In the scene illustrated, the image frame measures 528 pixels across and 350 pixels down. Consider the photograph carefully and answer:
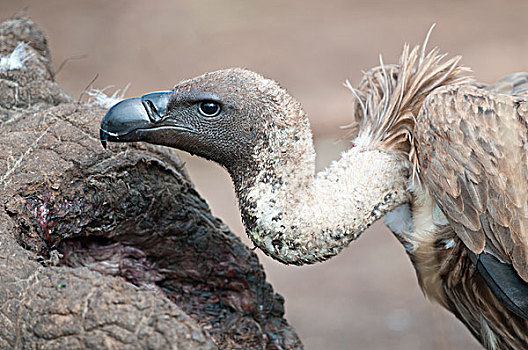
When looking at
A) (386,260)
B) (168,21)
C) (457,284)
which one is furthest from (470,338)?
(168,21)

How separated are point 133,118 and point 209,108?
0.36m

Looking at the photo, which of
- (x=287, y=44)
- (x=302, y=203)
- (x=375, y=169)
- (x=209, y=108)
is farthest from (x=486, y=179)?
(x=287, y=44)

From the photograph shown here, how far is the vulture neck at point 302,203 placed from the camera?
3.39m

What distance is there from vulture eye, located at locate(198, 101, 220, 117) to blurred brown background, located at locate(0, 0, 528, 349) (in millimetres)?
4877

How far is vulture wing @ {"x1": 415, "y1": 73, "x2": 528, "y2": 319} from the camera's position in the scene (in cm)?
329

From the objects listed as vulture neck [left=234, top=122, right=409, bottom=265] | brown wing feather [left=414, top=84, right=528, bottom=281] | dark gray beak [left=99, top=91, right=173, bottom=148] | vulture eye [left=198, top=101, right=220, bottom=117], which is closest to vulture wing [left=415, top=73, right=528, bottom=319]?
brown wing feather [left=414, top=84, right=528, bottom=281]

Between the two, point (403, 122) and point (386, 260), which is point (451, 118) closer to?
point (403, 122)

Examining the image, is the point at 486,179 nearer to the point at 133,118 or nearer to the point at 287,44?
the point at 133,118

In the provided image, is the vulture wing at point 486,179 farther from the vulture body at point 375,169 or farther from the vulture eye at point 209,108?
the vulture eye at point 209,108

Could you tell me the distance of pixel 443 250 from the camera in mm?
3725

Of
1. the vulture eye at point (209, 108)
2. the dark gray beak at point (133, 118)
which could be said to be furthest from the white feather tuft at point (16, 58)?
the vulture eye at point (209, 108)

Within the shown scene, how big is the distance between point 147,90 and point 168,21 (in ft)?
8.80

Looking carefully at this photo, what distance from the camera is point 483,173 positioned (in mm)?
3281

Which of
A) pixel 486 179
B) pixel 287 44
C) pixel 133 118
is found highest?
pixel 133 118
